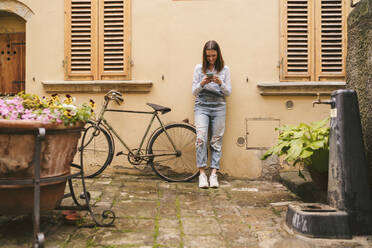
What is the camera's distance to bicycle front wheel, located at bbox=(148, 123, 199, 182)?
5387 millimetres

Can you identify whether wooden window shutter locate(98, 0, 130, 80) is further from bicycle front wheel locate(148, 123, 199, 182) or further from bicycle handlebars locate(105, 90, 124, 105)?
bicycle front wheel locate(148, 123, 199, 182)

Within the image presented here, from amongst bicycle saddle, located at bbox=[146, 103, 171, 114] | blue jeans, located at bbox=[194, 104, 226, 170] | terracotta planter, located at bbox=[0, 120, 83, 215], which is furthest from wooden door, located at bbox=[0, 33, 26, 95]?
terracotta planter, located at bbox=[0, 120, 83, 215]

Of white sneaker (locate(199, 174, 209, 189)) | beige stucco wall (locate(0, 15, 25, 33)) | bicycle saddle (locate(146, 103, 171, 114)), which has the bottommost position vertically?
white sneaker (locate(199, 174, 209, 189))

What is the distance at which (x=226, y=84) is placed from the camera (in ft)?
16.5

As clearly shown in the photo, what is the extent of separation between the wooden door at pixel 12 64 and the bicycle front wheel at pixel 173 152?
8.51 feet

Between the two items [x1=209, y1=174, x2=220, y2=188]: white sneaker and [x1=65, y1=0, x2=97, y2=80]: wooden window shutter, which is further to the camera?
[x1=65, y1=0, x2=97, y2=80]: wooden window shutter

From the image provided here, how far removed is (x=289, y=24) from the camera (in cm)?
534

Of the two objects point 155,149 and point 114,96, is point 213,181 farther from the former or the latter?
point 114,96

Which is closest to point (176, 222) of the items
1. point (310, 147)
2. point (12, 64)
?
point (310, 147)

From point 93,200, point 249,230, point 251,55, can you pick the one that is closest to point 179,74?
point 251,55

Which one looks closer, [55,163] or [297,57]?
[55,163]

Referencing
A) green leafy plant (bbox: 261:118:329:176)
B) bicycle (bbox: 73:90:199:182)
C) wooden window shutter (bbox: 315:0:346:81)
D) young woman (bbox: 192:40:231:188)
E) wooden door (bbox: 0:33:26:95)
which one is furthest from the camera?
wooden door (bbox: 0:33:26:95)

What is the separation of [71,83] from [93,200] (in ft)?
7.26

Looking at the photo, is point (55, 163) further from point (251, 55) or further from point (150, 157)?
point (251, 55)
